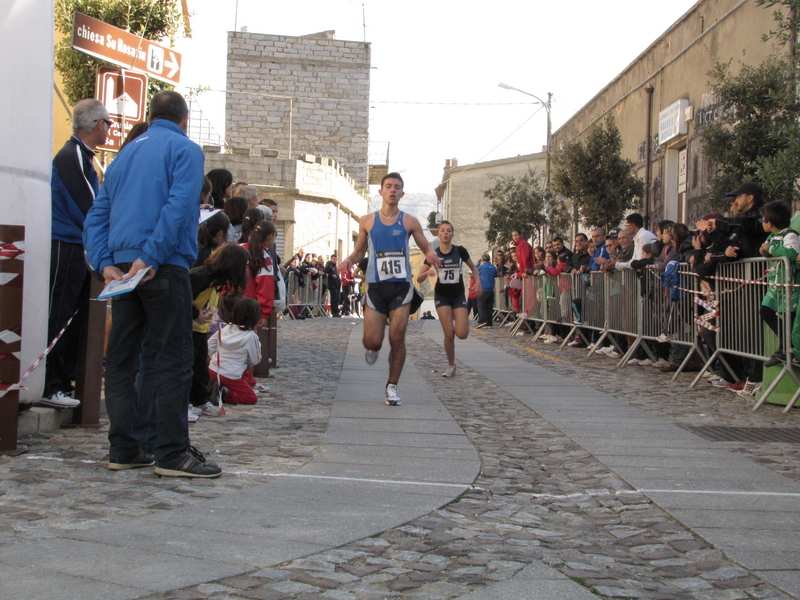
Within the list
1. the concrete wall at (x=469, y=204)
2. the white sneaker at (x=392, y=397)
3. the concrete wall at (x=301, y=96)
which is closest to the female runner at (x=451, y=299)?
the white sneaker at (x=392, y=397)

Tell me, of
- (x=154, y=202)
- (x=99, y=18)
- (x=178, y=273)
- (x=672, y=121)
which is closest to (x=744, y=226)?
(x=178, y=273)

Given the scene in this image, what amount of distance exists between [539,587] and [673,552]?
2.73 ft

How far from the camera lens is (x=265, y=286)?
8594 millimetres

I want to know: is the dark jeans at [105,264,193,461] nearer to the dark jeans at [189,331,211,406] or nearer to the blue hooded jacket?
the blue hooded jacket

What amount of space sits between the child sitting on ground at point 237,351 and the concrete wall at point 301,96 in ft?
136

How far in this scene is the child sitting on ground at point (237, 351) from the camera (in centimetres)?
736

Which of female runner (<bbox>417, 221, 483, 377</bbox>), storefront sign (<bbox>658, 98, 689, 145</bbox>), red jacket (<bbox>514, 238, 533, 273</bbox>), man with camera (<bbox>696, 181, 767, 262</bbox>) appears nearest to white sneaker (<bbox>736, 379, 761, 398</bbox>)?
man with camera (<bbox>696, 181, 767, 262</bbox>)

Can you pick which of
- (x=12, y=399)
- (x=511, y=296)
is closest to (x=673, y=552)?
(x=12, y=399)

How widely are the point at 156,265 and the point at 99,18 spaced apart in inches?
564

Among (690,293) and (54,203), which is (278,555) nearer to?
(54,203)

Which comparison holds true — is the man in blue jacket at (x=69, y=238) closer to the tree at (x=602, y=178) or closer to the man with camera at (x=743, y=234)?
the man with camera at (x=743, y=234)

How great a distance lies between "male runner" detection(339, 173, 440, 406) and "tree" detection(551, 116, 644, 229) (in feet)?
40.4

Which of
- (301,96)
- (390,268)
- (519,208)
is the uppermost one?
(301,96)

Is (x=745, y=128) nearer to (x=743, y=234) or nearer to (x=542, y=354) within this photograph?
(x=743, y=234)
